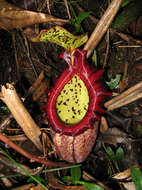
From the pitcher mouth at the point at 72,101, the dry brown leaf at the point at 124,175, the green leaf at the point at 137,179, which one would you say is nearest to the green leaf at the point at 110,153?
the dry brown leaf at the point at 124,175

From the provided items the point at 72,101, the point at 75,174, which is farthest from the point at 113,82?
the point at 75,174

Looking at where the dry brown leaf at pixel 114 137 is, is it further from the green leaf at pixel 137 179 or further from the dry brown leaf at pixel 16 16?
the dry brown leaf at pixel 16 16

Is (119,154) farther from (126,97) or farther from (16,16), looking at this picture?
(16,16)

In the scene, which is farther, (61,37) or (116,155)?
(116,155)

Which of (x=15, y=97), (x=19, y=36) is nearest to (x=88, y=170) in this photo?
(x=15, y=97)

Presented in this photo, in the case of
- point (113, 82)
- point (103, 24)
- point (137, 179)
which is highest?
point (103, 24)

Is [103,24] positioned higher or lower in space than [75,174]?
higher
